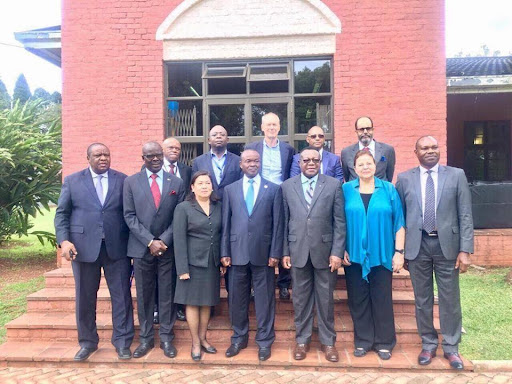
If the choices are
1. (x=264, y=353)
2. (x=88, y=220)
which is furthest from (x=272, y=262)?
(x=88, y=220)

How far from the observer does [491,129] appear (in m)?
11.8

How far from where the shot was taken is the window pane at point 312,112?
688 centimetres

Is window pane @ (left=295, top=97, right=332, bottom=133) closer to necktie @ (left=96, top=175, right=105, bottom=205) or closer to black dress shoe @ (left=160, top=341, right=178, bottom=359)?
necktie @ (left=96, top=175, right=105, bottom=205)

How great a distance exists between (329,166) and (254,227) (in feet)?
4.06

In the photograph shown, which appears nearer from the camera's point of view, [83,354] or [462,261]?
[462,261]

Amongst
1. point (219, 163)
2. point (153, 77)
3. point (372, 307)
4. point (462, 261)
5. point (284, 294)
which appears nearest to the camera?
point (462, 261)

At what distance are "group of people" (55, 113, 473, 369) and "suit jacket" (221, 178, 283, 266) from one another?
0.01 metres

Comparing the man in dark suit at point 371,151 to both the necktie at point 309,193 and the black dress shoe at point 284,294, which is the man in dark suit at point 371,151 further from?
the black dress shoe at point 284,294

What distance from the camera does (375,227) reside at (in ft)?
13.9

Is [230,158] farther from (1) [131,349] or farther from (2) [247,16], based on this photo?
(2) [247,16]

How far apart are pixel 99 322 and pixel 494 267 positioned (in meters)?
6.66

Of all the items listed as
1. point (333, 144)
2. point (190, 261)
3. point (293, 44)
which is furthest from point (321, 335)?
point (293, 44)

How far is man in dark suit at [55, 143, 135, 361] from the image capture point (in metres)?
4.32

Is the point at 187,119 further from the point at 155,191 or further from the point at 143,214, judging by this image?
the point at 143,214
